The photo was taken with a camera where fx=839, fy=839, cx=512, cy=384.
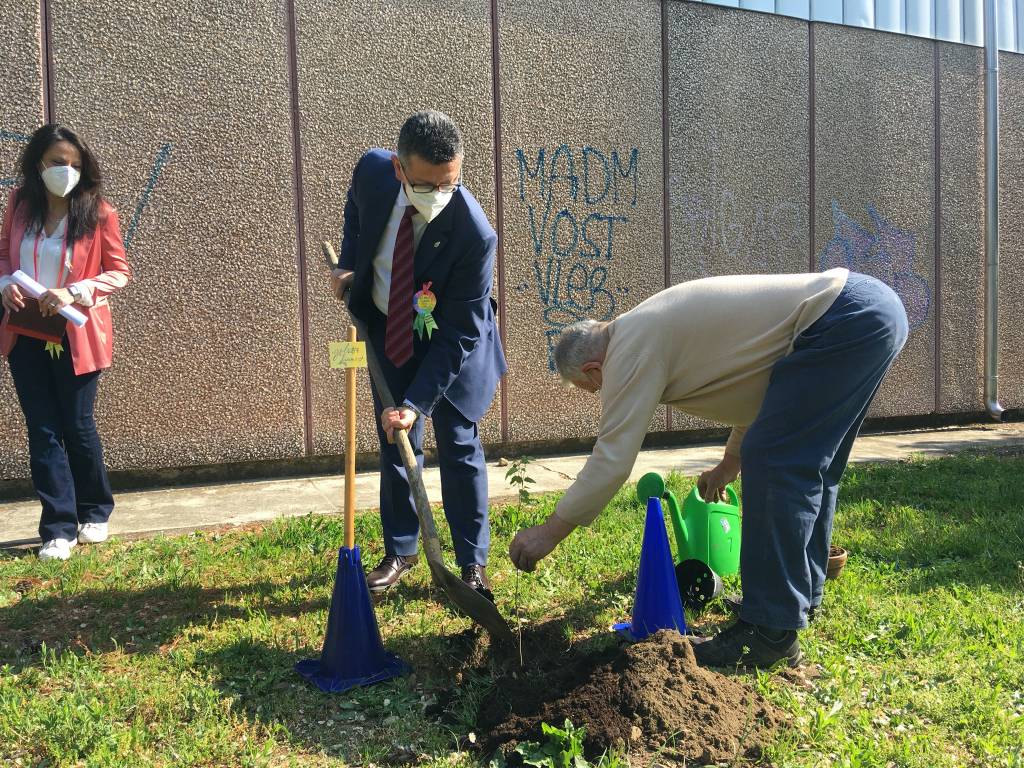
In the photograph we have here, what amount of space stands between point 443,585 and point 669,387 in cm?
95

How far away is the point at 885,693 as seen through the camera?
8.34 ft

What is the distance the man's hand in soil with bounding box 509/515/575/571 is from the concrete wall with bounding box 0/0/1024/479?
335 centimetres

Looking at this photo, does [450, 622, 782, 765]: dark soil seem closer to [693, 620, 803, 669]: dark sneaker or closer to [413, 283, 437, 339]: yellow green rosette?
[693, 620, 803, 669]: dark sneaker

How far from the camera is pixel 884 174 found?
758cm

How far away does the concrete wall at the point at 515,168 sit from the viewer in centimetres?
514

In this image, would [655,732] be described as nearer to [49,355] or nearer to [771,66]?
[49,355]

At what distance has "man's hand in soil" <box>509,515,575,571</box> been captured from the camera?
2529 millimetres

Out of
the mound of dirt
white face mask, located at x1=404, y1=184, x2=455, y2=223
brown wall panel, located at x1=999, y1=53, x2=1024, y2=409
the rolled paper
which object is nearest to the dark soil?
the mound of dirt

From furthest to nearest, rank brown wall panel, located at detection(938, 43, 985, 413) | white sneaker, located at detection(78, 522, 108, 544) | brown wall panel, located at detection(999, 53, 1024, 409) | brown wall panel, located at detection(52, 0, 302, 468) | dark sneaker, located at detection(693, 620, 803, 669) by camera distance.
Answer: brown wall panel, located at detection(999, 53, 1024, 409) → brown wall panel, located at detection(938, 43, 985, 413) → brown wall panel, located at detection(52, 0, 302, 468) → white sneaker, located at detection(78, 522, 108, 544) → dark sneaker, located at detection(693, 620, 803, 669)

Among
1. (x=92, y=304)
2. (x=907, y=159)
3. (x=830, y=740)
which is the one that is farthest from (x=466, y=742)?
(x=907, y=159)

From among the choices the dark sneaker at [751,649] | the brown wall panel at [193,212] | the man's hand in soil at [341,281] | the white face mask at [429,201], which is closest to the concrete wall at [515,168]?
the brown wall panel at [193,212]

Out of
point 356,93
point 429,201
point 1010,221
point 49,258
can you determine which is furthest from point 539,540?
point 1010,221

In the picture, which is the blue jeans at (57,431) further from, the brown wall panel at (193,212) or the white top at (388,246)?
the white top at (388,246)

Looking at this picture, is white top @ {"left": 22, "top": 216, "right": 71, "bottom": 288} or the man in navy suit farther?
white top @ {"left": 22, "top": 216, "right": 71, "bottom": 288}
